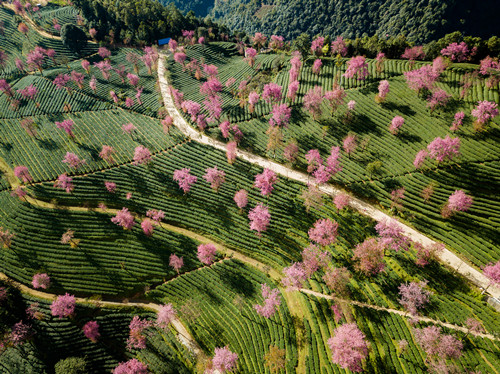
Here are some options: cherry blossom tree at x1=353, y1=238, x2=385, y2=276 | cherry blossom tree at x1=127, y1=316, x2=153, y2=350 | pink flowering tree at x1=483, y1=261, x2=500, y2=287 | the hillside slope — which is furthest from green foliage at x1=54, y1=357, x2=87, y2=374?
the hillside slope

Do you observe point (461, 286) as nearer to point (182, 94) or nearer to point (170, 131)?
point (170, 131)

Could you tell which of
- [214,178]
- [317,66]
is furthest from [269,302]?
[317,66]

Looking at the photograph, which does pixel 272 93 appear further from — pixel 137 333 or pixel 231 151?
pixel 137 333

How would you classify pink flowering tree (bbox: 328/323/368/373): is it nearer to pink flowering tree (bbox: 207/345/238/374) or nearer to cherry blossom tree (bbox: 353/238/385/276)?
cherry blossom tree (bbox: 353/238/385/276)

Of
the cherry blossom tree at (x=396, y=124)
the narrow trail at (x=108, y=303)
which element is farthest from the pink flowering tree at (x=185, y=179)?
the cherry blossom tree at (x=396, y=124)

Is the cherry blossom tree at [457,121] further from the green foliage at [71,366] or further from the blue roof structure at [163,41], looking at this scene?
the blue roof structure at [163,41]
